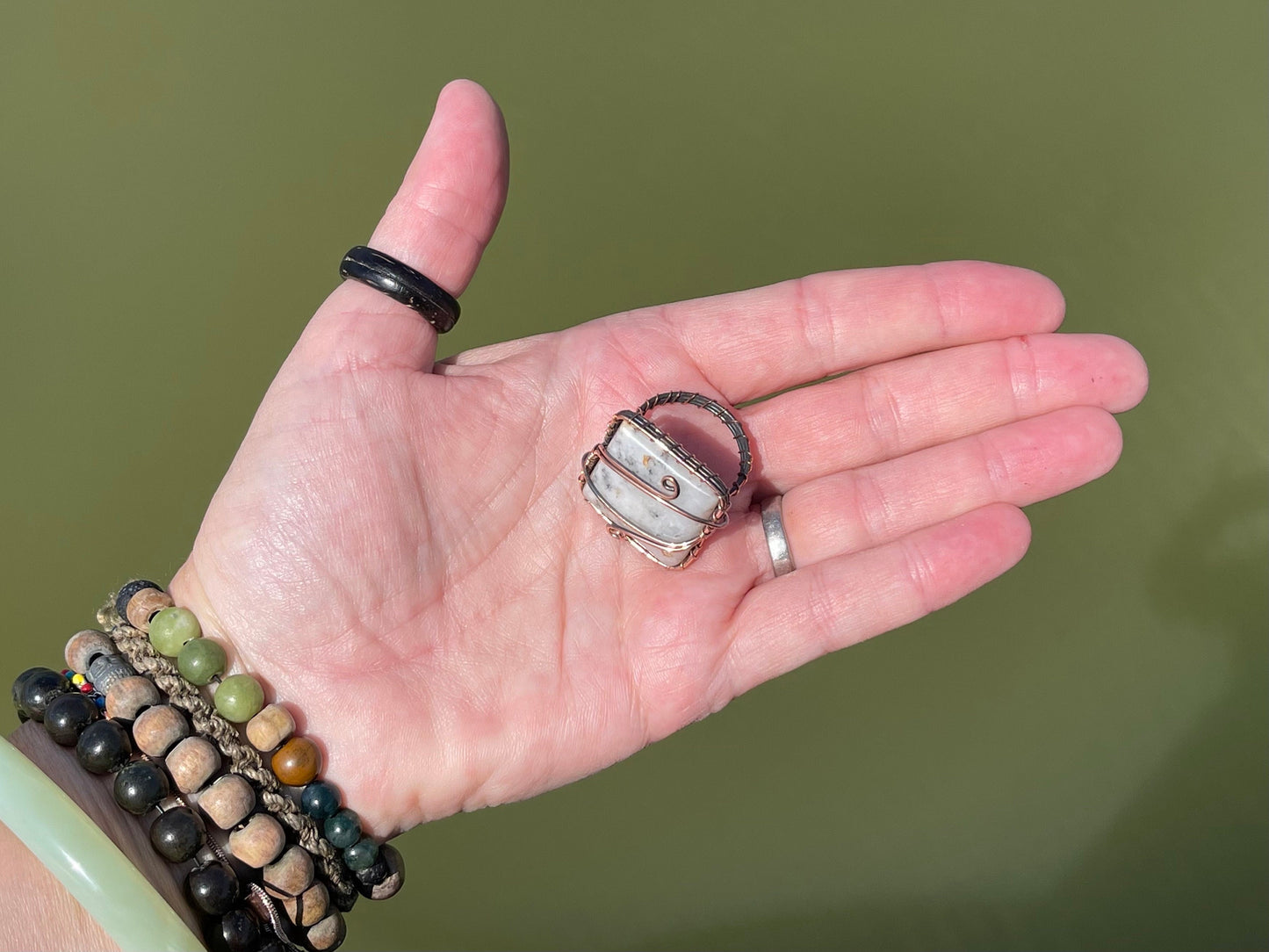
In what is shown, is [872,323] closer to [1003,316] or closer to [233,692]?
[1003,316]

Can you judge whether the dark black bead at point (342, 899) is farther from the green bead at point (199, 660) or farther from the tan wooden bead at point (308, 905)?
the green bead at point (199, 660)

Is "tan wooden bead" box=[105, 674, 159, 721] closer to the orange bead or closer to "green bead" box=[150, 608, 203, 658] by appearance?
"green bead" box=[150, 608, 203, 658]

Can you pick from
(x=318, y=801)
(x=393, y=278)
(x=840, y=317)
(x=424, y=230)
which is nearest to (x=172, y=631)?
(x=318, y=801)

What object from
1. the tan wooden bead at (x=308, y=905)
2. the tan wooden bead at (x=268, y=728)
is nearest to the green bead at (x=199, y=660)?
the tan wooden bead at (x=268, y=728)

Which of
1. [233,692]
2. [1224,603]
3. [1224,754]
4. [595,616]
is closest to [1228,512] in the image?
[1224,603]

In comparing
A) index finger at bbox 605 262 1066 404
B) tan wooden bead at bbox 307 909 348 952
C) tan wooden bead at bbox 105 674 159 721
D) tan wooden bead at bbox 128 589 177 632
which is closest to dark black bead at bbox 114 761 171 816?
tan wooden bead at bbox 105 674 159 721
